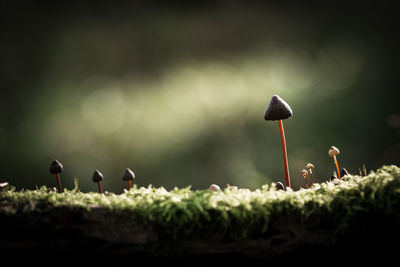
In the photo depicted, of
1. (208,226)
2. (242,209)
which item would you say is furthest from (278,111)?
(208,226)

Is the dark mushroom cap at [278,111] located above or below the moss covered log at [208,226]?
above

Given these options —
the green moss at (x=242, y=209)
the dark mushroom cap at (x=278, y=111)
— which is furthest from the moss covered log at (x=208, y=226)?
the dark mushroom cap at (x=278, y=111)

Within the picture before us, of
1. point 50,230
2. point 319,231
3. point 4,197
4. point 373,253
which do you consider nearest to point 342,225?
point 319,231

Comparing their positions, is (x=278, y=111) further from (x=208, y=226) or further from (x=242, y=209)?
(x=208, y=226)

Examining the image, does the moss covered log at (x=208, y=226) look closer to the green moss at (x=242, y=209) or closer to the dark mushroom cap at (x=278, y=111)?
the green moss at (x=242, y=209)

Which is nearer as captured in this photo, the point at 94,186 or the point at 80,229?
the point at 80,229

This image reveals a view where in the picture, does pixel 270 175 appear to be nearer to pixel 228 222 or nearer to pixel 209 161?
pixel 209 161

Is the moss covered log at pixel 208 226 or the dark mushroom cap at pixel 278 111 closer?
the moss covered log at pixel 208 226

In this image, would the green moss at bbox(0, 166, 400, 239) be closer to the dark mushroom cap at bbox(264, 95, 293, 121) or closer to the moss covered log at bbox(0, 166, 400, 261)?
the moss covered log at bbox(0, 166, 400, 261)
